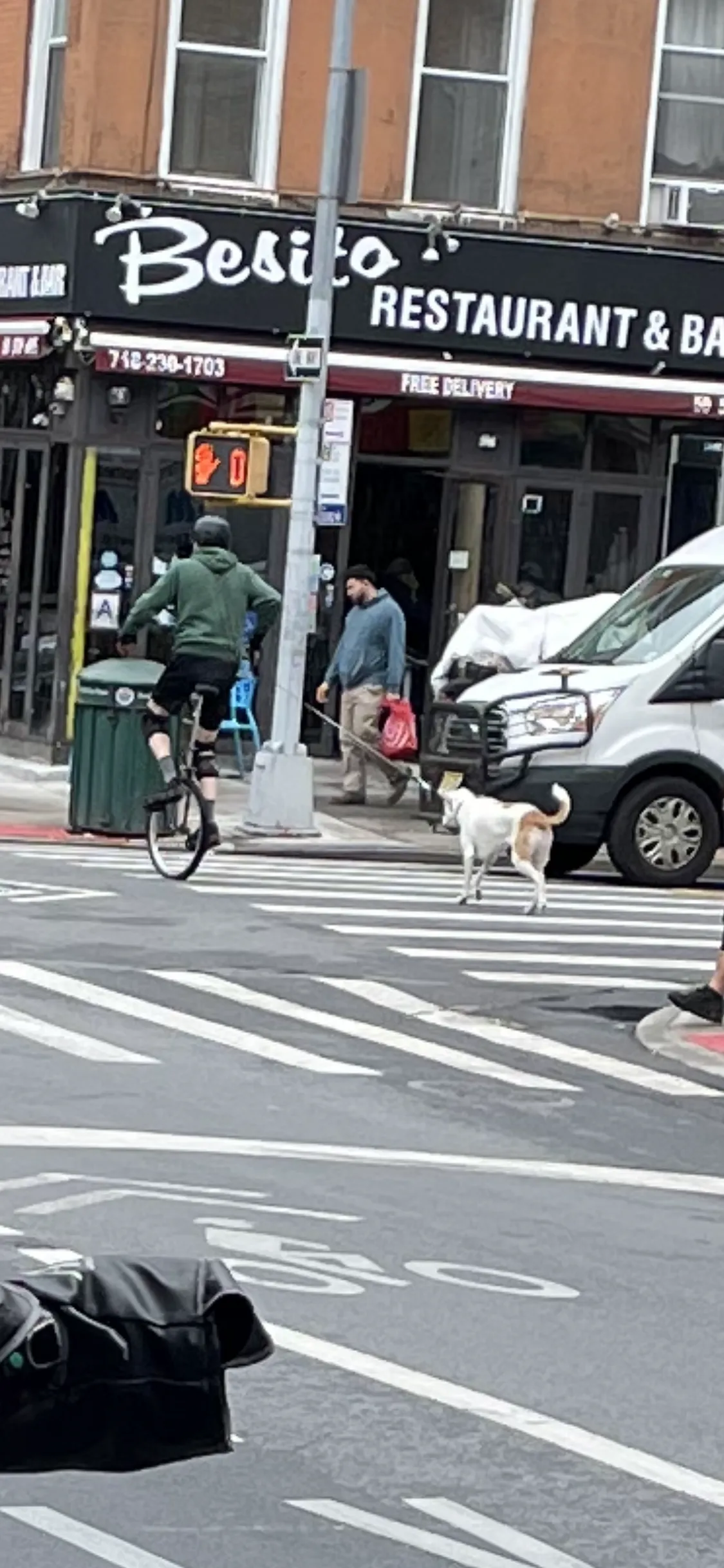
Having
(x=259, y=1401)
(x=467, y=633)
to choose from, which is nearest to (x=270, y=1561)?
(x=259, y=1401)

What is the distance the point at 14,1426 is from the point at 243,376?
2345 cm

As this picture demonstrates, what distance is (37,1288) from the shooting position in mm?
4059

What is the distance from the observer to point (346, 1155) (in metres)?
10.3

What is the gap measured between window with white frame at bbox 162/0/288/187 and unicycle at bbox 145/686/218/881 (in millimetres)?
9189

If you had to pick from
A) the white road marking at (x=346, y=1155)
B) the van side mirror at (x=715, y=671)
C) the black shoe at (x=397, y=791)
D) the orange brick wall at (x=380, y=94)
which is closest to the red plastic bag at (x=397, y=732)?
the black shoe at (x=397, y=791)

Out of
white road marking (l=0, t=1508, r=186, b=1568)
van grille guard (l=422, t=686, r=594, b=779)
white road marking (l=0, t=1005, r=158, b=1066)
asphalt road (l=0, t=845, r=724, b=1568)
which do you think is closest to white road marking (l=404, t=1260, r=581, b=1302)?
asphalt road (l=0, t=845, r=724, b=1568)

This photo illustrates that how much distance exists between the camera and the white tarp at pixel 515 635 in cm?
2433

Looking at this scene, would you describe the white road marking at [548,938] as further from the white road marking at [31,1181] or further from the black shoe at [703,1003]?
the white road marking at [31,1181]

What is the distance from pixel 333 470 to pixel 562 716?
3402mm

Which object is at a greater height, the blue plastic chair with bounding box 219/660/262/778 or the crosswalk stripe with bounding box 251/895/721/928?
the blue plastic chair with bounding box 219/660/262/778

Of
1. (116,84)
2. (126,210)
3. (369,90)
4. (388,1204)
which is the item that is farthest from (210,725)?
(369,90)

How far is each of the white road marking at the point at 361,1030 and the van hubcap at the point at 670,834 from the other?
6.80m

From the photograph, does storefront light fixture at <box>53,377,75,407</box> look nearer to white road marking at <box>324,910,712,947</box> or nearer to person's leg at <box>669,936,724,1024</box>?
white road marking at <box>324,910,712,947</box>

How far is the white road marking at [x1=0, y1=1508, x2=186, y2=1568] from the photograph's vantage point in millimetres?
5727
